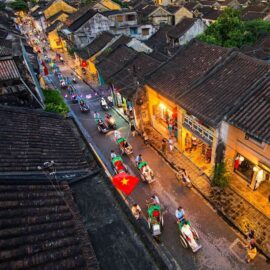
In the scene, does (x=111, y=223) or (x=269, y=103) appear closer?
(x=111, y=223)

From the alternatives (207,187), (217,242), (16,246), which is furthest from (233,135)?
(16,246)

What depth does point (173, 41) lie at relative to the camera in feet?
150

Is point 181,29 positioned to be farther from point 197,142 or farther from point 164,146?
point 164,146

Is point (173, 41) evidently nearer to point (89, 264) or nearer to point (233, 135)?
point (233, 135)

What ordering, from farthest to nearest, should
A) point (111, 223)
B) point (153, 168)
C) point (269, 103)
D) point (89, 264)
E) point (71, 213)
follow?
point (153, 168)
point (269, 103)
point (111, 223)
point (71, 213)
point (89, 264)

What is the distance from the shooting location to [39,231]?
667 cm

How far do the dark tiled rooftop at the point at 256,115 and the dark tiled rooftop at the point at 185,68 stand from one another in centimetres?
551

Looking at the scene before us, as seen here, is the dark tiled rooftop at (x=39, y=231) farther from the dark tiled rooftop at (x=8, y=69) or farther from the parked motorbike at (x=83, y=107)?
the parked motorbike at (x=83, y=107)

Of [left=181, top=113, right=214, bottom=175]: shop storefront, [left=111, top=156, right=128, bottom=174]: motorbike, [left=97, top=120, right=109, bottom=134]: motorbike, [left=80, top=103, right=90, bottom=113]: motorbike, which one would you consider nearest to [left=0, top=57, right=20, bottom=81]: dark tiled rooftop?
[left=111, top=156, right=128, bottom=174]: motorbike

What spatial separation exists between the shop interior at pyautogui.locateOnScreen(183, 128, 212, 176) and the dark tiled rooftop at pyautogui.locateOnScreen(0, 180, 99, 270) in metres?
14.9

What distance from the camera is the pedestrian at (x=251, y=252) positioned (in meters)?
13.4

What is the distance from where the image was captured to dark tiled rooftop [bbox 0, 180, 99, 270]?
19.3 ft

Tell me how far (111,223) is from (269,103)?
41.2 ft

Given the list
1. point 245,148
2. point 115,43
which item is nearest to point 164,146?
point 245,148
